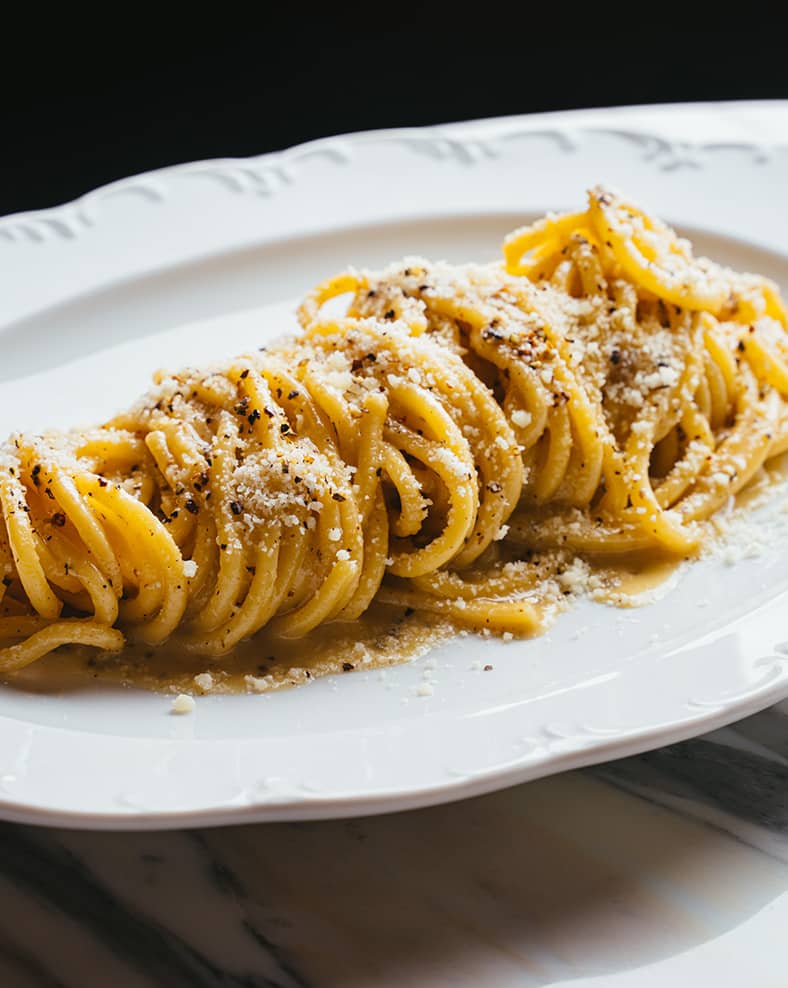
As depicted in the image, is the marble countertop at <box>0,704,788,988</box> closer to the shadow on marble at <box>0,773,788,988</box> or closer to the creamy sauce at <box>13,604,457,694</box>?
the shadow on marble at <box>0,773,788,988</box>

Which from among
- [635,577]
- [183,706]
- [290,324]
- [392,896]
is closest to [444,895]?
[392,896]

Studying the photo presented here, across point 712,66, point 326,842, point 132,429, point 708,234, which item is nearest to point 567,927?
point 326,842

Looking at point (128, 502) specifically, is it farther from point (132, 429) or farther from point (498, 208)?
point (498, 208)

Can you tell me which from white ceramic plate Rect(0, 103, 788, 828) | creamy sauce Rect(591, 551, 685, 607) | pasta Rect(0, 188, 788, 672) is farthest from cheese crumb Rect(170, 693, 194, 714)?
creamy sauce Rect(591, 551, 685, 607)

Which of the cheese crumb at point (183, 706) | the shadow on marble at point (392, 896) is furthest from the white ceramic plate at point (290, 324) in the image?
the shadow on marble at point (392, 896)

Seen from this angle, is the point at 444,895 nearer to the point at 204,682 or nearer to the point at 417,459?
the point at 204,682
